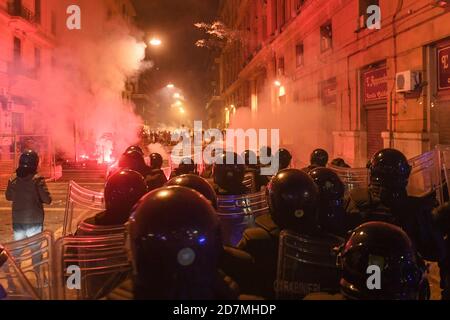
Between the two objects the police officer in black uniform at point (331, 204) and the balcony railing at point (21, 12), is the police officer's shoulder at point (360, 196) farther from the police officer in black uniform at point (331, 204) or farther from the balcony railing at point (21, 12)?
the balcony railing at point (21, 12)

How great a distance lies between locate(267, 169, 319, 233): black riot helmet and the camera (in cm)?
316

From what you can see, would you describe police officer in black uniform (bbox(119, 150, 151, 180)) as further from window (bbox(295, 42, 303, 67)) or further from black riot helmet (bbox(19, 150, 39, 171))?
window (bbox(295, 42, 303, 67))

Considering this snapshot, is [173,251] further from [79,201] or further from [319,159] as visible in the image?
[319,159]

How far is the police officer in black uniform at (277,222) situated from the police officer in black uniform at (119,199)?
1.21 metres

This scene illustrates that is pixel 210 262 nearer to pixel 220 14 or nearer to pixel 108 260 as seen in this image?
pixel 108 260

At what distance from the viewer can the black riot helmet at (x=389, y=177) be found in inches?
147

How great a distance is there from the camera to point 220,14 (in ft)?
176

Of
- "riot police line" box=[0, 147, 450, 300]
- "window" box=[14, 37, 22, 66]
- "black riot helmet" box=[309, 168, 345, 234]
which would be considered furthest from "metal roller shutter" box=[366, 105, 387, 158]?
Answer: "window" box=[14, 37, 22, 66]

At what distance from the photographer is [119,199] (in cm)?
384

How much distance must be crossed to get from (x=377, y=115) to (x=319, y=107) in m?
5.11

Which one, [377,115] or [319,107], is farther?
[319,107]

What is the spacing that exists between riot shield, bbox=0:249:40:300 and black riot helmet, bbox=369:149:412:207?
2841mm

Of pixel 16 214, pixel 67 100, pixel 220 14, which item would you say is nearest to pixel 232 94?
pixel 220 14
